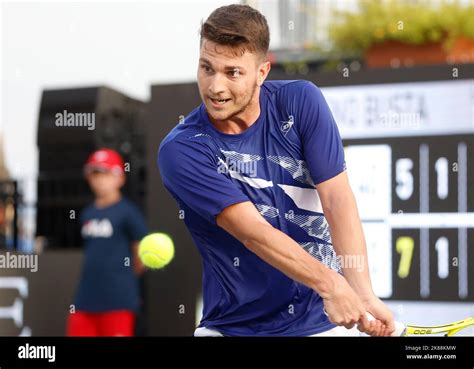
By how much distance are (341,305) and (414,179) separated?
114cm

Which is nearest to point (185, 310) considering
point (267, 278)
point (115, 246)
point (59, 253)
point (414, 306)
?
point (115, 246)

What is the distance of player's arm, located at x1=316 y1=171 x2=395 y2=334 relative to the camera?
199 cm

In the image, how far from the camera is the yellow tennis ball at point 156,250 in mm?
2600

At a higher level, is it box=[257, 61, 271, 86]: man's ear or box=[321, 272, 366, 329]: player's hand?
box=[257, 61, 271, 86]: man's ear

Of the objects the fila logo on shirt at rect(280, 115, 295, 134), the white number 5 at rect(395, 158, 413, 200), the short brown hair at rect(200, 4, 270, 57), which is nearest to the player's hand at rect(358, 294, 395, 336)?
the fila logo on shirt at rect(280, 115, 295, 134)

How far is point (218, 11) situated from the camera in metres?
2.06

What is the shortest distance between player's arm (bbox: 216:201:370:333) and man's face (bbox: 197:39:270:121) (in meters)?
0.28

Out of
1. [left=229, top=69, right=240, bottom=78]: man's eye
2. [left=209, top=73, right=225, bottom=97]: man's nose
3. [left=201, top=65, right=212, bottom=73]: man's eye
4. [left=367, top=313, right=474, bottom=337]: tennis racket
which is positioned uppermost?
[left=201, top=65, right=212, bottom=73]: man's eye

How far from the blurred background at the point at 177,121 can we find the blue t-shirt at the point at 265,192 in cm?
41
